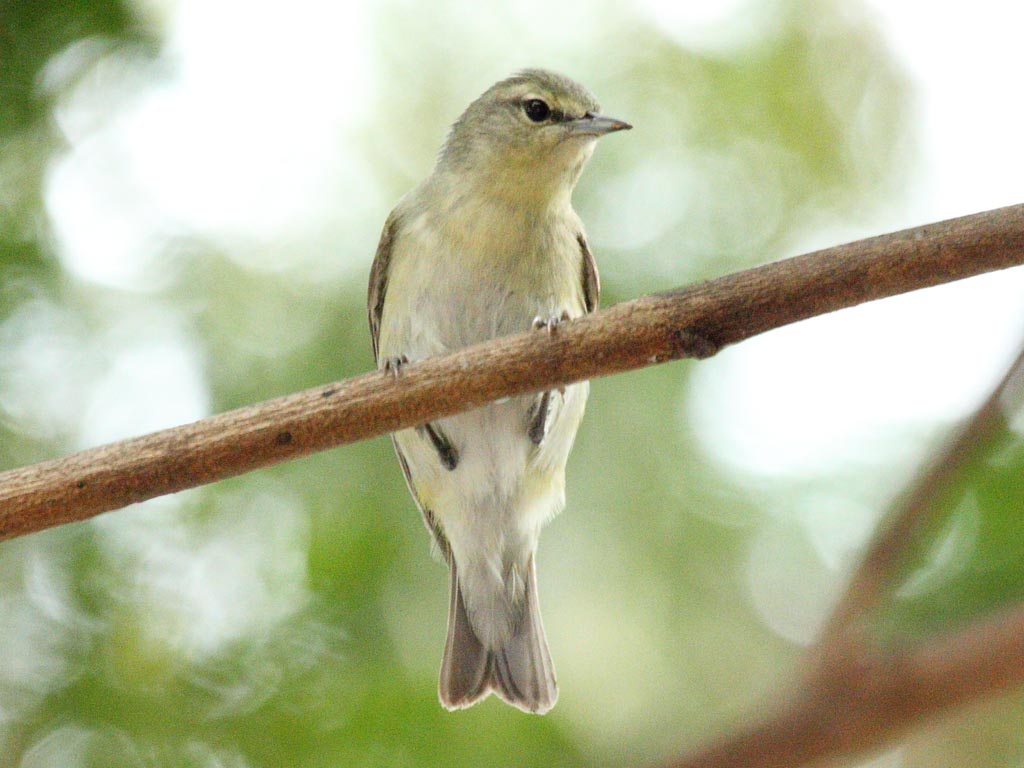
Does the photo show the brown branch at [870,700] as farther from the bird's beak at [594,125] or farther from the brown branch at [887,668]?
the bird's beak at [594,125]

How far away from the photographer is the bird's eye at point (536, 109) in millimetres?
4758

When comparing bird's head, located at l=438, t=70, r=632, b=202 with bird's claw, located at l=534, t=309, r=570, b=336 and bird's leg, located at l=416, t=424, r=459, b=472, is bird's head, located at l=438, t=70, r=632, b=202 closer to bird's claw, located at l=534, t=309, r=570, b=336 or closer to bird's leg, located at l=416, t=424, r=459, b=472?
bird's claw, located at l=534, t=309, r=570, b=336

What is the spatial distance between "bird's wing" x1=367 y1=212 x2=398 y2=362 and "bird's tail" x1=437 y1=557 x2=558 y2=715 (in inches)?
40.9

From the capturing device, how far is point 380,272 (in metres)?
4.80

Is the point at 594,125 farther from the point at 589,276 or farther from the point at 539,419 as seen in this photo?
the point at 539,419

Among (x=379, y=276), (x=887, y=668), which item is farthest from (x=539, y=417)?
(x=887, y=668)

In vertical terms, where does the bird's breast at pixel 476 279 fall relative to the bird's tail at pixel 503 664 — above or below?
above

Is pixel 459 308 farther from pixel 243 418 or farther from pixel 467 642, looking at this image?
pixel 243 418

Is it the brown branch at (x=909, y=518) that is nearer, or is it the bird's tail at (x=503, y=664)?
the brown branch at (x=909, y=518)

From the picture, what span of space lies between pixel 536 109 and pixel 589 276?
0.71 metres

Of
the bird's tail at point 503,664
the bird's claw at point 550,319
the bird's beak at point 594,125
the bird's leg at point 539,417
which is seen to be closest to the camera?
the bird's tail at point 503,664

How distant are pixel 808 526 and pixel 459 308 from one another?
58.8 inches

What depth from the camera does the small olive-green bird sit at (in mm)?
4488

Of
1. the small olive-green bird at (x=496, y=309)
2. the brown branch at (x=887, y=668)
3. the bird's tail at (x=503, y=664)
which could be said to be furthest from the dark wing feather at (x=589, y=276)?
the brown branch at (x=887, y=668)
